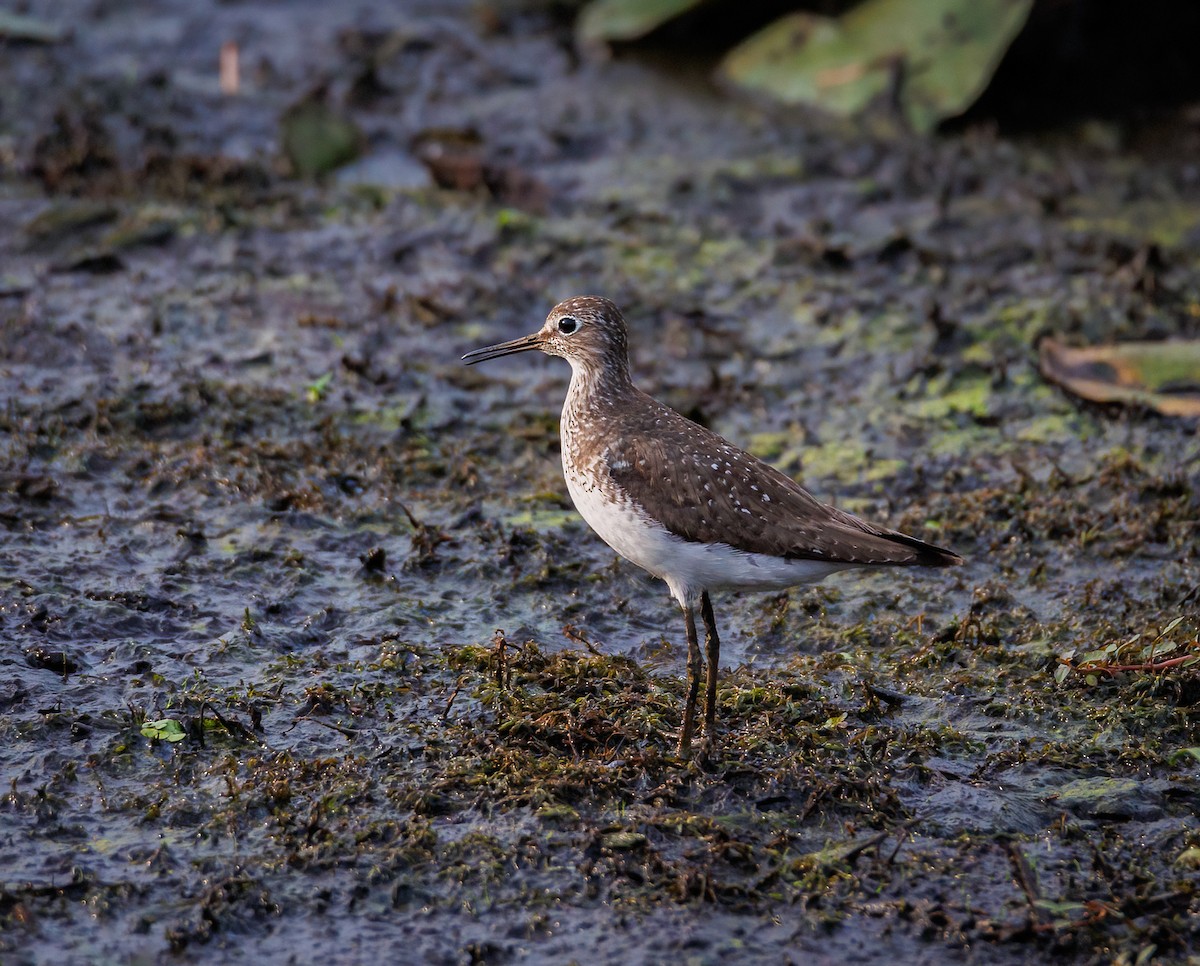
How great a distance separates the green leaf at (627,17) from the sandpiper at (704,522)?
817 cm

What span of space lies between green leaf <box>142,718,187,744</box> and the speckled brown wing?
78.1 inches

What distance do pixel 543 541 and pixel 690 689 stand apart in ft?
5.98

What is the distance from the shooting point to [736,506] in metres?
5.88

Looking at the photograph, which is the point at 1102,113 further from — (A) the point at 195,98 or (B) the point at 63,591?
(B) the point at 63,591

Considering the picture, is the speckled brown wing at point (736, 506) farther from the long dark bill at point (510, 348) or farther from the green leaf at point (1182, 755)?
the green leaf at point (1182, 755)

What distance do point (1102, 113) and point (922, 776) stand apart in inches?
336

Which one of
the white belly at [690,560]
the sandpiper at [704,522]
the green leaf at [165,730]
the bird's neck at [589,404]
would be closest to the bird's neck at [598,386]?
the bird's neck at [589,404]

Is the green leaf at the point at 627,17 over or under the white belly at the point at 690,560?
over

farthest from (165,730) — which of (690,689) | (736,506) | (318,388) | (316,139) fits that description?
(316,139)

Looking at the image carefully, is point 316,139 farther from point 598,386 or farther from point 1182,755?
point 1182,755

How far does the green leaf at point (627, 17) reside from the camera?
529 inches

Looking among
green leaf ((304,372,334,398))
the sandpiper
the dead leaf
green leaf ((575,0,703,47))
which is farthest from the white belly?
green leaf ((575,0,703,47))

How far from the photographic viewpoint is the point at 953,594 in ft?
23.9

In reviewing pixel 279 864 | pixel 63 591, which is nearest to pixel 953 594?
pixel 279 864
